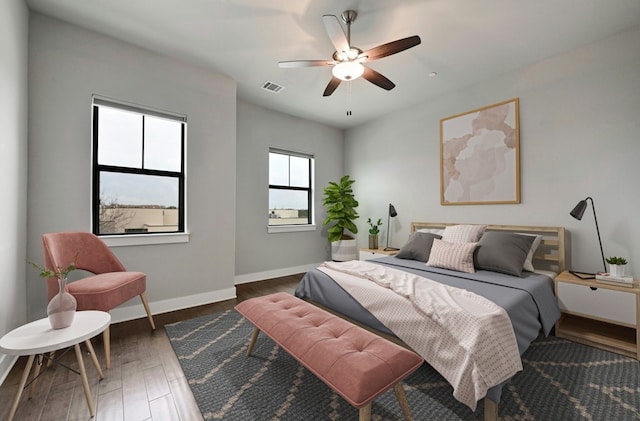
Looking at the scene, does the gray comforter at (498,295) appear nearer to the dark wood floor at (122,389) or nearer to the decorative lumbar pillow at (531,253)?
the decorative lumbar pillow at (531,253)

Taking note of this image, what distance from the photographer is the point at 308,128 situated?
16.4 feet

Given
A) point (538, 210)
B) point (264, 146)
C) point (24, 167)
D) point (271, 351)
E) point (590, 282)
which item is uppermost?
point (264, 146)

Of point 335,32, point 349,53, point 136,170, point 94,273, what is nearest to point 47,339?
point 94,273

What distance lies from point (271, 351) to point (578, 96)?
13.1ft

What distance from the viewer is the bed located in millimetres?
1681

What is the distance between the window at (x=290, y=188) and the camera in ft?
15.3

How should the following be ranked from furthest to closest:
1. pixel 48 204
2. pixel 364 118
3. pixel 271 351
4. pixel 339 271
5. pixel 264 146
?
1. pixel 364 118
2. pixel 264 146
3. pixel 339 271
4. pixel 48 204
5. pixel 271 351

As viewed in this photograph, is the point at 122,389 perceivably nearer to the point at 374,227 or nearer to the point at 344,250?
the point at 344,250

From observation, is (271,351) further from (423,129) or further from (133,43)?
(423,129)

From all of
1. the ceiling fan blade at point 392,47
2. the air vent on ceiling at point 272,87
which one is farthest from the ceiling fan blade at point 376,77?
the air vent on ceiling at point 272,87

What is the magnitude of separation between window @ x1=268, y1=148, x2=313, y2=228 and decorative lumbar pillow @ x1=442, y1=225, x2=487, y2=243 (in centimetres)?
258

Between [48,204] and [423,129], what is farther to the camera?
[423,129]

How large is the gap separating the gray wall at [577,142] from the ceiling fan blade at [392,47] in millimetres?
2011

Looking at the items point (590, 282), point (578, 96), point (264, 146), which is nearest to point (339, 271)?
point (590, 282)
